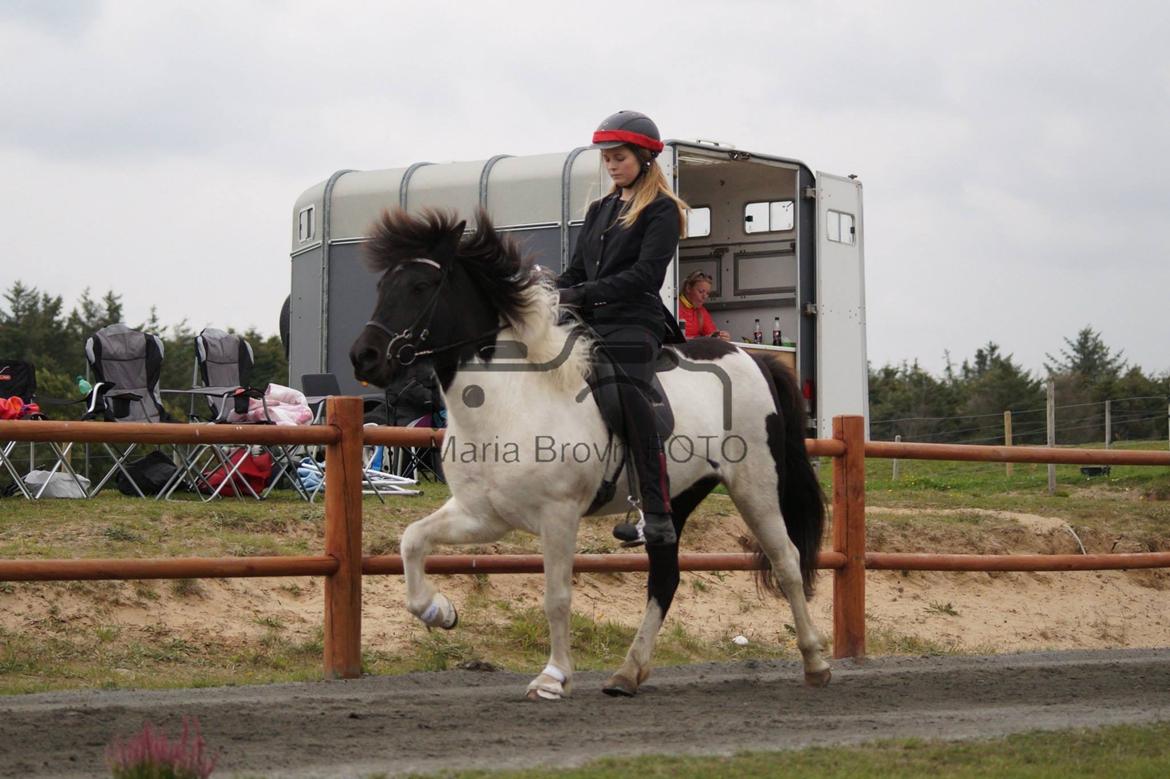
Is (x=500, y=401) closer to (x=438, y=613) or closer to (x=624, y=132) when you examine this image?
(x=438, y=613)

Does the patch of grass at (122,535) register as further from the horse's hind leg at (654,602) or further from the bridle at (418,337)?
the bridle at (418,337)

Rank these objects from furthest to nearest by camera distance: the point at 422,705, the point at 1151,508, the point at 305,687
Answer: the point at 1151,508, the point at 305,687, the point at 422,705

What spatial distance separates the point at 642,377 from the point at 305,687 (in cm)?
208

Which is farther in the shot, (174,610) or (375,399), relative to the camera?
(375,399)

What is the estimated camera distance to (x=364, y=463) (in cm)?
1295

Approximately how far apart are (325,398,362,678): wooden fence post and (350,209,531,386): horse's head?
1.06 metres

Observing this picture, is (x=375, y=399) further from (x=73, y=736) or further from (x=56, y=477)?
(x=73, y=736)

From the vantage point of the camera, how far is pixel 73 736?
4.86 m

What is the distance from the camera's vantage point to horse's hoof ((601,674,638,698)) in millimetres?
6148

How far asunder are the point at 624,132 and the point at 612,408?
47.9 inches

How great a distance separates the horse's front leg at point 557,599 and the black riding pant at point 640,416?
0.34 meters

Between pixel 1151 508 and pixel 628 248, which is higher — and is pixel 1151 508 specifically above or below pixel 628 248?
below

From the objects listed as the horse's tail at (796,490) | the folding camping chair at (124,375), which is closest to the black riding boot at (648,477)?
the horse's tail at (796,490)

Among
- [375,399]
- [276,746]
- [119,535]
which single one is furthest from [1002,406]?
[276,746]
